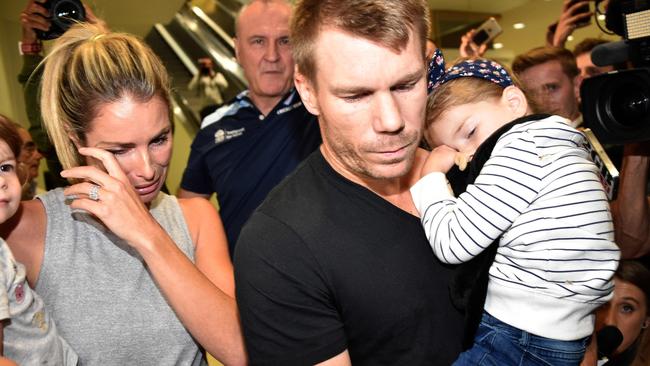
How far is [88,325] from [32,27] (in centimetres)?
135

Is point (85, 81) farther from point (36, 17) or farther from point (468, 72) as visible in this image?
point (468, 72)

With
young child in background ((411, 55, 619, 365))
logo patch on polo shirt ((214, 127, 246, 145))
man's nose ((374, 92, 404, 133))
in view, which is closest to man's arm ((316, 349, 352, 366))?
young child in background ((411, 55, 619, 365))

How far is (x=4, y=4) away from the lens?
655 cm

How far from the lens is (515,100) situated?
167 cm

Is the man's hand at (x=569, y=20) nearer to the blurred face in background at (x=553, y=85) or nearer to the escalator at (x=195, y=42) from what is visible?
the blurred face in background at (x=553, y=85)

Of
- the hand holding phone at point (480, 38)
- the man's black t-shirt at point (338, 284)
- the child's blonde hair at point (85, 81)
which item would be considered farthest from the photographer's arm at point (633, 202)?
the child's blonde hair at point (85, 81)

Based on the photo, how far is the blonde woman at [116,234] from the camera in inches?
57.9

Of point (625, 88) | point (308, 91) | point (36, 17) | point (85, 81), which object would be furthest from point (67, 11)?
point (625, 88)

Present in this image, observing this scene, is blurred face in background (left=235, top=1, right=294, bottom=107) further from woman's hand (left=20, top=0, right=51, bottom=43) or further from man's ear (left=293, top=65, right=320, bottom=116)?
man's ear (left=293, top=65, right=320, bottom=116)

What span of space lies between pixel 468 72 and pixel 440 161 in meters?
0.28

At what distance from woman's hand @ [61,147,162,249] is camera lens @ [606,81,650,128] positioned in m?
1.58

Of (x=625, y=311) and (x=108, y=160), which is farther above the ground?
(x=108, y=160)

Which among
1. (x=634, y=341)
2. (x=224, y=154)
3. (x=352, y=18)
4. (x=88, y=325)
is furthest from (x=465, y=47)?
(x=88, y=325)

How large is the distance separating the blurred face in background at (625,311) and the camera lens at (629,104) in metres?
0.83
